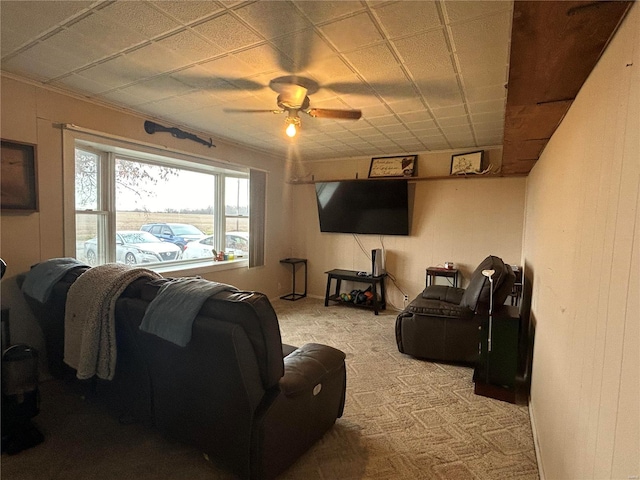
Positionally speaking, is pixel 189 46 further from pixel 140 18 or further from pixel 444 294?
pixel 444 294

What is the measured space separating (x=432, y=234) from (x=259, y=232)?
2.54 m

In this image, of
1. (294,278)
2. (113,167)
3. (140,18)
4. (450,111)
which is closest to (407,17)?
(140,18)

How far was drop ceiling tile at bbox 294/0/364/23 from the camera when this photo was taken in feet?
5.04

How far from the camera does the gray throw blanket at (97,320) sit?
5.96 feet

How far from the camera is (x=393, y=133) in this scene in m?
3.73

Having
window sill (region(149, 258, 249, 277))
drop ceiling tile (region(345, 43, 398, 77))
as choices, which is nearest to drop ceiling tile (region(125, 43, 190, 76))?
drop ceiling tile (region(345, 43, 398, 77))

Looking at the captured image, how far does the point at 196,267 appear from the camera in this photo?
3.99m

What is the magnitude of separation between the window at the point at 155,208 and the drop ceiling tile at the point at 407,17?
8.86 feet

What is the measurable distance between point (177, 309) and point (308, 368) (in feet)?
2.50

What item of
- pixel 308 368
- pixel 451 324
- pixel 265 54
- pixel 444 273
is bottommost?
pixel 451 324

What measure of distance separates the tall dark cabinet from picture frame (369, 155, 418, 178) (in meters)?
2.63

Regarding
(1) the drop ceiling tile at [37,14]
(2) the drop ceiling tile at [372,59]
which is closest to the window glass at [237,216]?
(1) the drop ceiling tile at [37,14]

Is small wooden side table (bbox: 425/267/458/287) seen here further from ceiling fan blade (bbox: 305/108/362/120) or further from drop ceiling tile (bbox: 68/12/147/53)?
drop ceiling tile (bbox: 68/12/147/53)

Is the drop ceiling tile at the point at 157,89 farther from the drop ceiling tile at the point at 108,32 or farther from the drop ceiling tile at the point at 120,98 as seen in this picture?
the drop ceiling tile at the point at 108,32
